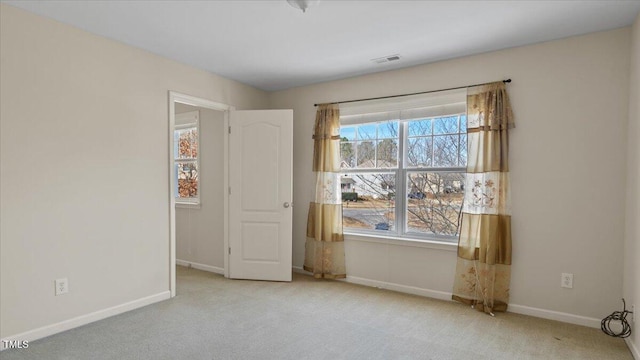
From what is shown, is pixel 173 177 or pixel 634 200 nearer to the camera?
pixel 634 200

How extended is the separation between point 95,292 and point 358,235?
2.69 m

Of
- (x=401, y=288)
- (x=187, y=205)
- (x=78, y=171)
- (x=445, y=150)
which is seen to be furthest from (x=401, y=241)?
(x=78, y=171)

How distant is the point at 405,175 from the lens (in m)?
3.96

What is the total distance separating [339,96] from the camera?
14.2 feet

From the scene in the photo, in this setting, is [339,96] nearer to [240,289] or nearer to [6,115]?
[240,289]

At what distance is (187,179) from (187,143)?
1.75 feet

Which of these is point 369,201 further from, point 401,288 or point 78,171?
point 78,171

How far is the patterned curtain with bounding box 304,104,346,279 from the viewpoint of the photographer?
4285mm

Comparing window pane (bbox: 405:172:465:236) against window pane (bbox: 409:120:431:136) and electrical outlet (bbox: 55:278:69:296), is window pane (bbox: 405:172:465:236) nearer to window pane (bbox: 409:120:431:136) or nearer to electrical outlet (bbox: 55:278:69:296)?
window pane (bbox: 409:120:431:136)

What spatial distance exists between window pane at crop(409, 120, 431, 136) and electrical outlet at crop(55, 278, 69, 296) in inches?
139

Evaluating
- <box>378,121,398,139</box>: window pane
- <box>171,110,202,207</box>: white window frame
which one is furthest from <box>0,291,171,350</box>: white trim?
<box>378,121,398,139</box>: window pane

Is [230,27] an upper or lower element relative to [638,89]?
upper

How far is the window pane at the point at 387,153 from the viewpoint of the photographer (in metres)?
4.02

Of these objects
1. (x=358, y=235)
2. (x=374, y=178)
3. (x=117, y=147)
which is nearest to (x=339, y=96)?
(x=374, y=178)
